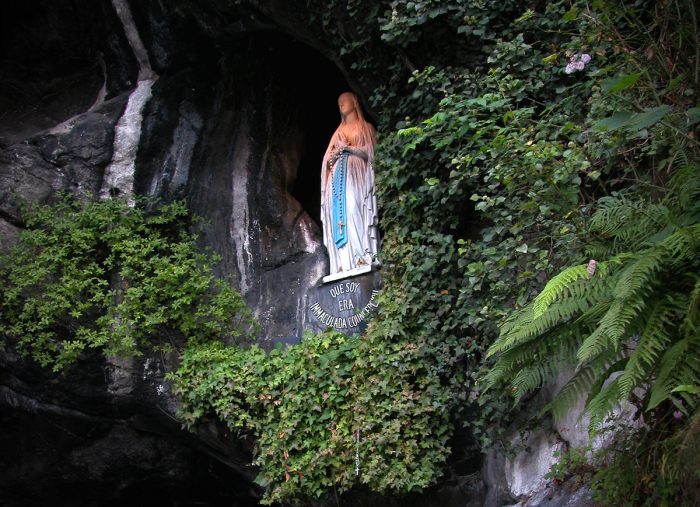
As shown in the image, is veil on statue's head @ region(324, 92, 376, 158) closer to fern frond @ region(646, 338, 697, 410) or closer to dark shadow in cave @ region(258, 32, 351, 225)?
dark shadow in cave @ region(258, 32, 351, 225)

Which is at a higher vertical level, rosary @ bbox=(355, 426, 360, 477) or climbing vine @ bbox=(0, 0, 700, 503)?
climbing vine @ bbox=(0, 0, 700, 503)

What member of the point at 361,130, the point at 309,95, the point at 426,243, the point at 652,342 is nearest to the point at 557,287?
the point at 652,342

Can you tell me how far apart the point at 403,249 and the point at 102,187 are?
11.2ft

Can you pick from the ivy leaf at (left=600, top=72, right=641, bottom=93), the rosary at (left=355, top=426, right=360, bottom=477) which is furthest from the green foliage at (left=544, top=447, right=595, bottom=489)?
the ivy leaf at (left=600, top=72, right=641, bottom=93)

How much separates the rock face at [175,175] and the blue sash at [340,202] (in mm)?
534

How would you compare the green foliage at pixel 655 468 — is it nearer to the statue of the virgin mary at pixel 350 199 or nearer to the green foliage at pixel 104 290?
the statue of the virgin mary at pixel 350 199

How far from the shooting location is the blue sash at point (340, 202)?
7.75m

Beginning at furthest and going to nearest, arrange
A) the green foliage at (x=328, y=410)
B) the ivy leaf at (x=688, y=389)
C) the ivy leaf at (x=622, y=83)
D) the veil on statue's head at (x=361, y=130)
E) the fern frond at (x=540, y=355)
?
the veil on statue's head at (x=361, y=130), the green foliage at (x=328, y=410), the fern frond at (x=540, y=355), the ivy leaf at (x=622, y=83), the ivy leaf at (x=688, y=389)

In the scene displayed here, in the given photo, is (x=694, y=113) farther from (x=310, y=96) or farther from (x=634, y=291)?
(x=310, y=96)

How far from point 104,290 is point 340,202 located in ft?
7.76

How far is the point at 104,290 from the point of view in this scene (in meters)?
8.26

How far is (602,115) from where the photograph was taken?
16.5 ft

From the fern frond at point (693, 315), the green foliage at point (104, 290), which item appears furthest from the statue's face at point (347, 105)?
the fern frond at point (693, 315)

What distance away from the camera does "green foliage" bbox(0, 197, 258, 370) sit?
7.87 meters
